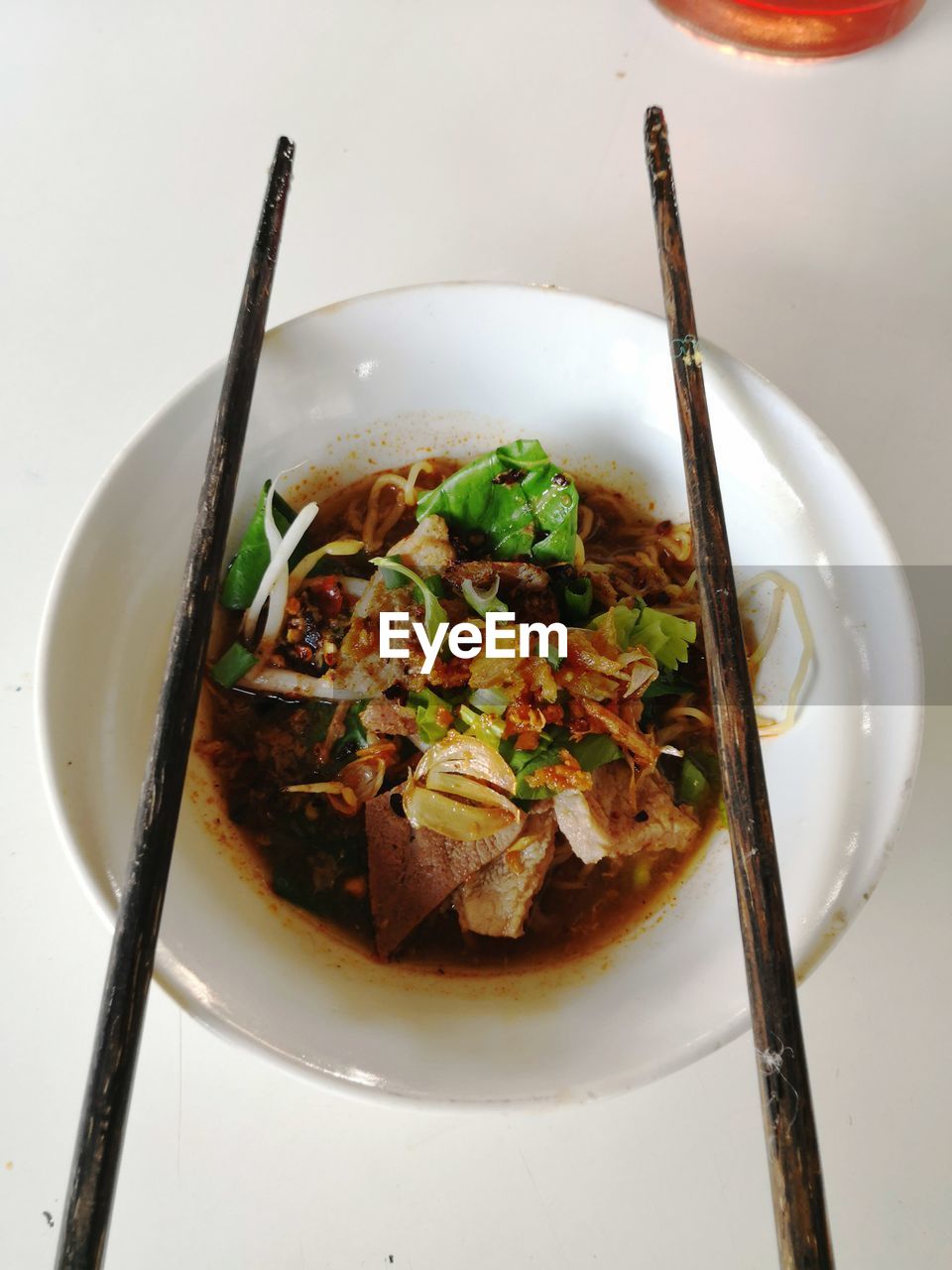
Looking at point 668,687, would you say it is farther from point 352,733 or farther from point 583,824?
point 352,733

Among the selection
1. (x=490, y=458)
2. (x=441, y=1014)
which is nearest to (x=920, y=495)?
(x=490, y=458)

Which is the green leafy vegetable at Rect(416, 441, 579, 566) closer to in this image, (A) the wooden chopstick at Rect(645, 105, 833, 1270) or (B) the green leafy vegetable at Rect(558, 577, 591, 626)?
(B) the green leafy vegetable at Rect(558, 577, 591, 626)

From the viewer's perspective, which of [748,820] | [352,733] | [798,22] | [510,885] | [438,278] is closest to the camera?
[748,820]

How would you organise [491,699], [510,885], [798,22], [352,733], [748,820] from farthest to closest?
[798,22] → [352,733] → [510,885] → [491,699] → [748,820]

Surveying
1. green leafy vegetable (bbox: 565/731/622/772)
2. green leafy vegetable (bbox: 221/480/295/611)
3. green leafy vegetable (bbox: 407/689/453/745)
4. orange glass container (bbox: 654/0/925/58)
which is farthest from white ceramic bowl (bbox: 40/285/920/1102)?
orange glass container (bbox: 654/0/925/58)

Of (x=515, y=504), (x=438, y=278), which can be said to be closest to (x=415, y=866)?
(x=515, y=504)

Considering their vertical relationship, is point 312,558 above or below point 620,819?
above
